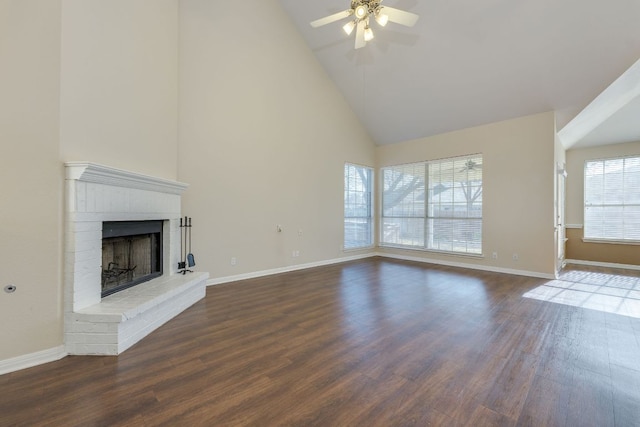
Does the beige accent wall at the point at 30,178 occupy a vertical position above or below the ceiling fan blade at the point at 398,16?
below

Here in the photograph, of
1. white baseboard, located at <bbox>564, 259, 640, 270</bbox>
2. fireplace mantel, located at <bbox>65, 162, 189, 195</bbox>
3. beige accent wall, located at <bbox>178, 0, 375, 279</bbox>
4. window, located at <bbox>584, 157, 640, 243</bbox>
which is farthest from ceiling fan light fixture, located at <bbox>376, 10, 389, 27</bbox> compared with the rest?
white baseboard, located at <bbox>564, 259, 640, 270</bbox>

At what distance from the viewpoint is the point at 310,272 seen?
5375 millimetres

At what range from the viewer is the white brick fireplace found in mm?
2291

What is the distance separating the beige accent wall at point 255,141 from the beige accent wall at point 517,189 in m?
3.04

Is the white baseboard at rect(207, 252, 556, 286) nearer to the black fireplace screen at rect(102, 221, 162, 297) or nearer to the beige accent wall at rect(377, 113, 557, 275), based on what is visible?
the beige accent wall at rect(377, 113, 557, 275)

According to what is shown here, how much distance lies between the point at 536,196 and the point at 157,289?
6.25 metres

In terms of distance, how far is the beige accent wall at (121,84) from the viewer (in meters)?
2.38

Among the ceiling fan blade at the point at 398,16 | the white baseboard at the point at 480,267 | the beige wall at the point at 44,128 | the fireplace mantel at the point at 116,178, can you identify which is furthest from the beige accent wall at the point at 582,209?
the beige wall at the point at 44,128

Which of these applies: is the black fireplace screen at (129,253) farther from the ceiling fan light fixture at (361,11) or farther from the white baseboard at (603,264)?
the white baseboard at (603,264)

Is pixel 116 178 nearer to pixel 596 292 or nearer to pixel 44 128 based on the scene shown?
pixel 44 128

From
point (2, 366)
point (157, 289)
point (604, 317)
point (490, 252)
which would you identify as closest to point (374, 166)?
point (490, 252)

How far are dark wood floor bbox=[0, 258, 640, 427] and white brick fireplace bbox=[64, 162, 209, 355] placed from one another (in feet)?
0.50

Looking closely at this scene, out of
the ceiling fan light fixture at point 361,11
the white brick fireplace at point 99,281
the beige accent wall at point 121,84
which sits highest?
the ceiling fan light fixture at point 361,11

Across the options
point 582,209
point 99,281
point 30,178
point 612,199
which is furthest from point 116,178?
point 612,199
